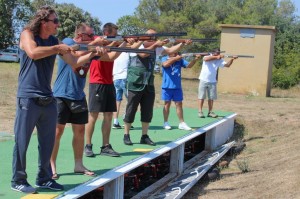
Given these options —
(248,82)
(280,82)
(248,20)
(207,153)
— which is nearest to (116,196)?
(207,153)

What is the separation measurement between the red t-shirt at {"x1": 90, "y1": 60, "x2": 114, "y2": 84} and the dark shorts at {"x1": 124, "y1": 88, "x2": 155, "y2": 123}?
0.87 metres

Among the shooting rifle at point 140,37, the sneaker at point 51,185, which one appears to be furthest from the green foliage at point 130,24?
the sneaker at point 51,185

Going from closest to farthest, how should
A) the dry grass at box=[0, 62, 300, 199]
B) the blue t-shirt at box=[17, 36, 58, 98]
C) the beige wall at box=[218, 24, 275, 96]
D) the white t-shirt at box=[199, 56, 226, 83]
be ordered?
the blue t-shirt at box=[17, 36, 58, 98] → the dry grass at box=[0, 62, 300, 199] → the white t-shirt at box=[199, 56, 226, 83] → the beige wall at box=[218, 24, 275, 96]

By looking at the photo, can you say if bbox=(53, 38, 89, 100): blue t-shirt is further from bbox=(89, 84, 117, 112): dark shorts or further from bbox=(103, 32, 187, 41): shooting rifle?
bbox=(89, 84, 117, 112): dark shorts

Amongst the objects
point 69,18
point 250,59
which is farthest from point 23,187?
point 69,18

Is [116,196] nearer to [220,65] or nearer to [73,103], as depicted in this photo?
[73,103]

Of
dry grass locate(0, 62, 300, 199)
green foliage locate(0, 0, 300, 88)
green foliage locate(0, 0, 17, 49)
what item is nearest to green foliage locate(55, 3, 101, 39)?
green foliage locate(0, 0, 300, 88)

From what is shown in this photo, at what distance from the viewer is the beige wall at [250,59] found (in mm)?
20247

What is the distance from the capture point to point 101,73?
6.34m

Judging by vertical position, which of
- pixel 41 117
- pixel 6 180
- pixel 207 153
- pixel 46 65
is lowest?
pixel 207 153

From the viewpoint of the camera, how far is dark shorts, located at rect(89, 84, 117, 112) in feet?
20.6

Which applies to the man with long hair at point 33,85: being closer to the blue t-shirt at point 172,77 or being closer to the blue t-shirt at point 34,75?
the blue t-shirt at point 34,75

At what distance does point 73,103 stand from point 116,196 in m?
1.07

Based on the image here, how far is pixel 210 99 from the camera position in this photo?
435 inches
